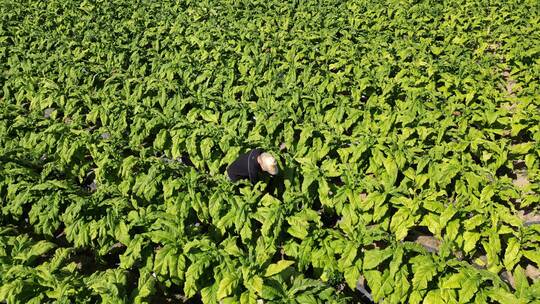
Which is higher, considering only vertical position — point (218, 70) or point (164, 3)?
point (164, 3)

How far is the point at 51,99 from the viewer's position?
9.02 meters

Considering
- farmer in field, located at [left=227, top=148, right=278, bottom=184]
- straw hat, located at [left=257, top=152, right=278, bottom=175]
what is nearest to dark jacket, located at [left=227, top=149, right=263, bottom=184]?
farmer in field, located at [left=227, top=148, right=278, bottom=184]

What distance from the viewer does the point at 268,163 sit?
6258 millimetres

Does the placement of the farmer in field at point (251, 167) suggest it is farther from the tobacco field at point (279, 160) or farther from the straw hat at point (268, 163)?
the tobacco field at point (279, 160)

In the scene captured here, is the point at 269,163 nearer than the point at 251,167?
Yes

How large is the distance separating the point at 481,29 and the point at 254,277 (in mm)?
10202

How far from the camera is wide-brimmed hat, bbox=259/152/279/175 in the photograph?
20.4 ft

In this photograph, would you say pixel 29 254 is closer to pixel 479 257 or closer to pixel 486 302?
pixel 486 302

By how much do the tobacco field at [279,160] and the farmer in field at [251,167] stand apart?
21cm

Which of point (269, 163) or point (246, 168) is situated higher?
point (269, 163)

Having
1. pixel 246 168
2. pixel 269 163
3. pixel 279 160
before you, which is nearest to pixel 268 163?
pixel 269 163

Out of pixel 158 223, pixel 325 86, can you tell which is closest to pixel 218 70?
pixel 325 86

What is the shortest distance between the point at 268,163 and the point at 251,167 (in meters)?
0.36

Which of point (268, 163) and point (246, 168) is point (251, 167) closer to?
point (246, 168)
